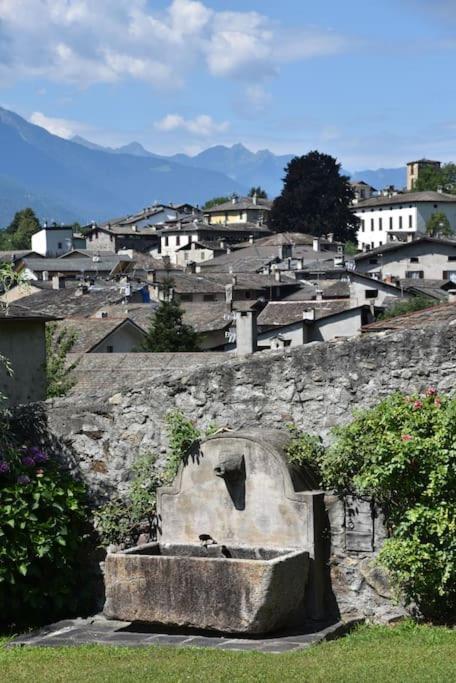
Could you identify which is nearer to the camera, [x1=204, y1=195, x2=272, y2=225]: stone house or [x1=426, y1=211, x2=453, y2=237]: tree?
[x1=426, y1=211, x2=453, y2=237]: tree

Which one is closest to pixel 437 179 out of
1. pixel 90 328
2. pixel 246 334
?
pixel 90 328

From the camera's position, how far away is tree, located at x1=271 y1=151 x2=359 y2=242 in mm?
117688

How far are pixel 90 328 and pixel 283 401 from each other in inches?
1394

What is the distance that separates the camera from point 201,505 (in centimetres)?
937

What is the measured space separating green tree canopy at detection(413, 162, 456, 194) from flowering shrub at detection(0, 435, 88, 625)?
155m

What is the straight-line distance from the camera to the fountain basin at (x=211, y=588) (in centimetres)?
836

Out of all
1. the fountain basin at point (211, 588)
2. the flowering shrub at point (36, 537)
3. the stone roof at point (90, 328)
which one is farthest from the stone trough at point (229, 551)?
the stone roof at point (90, 328)

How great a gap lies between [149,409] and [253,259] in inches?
3395

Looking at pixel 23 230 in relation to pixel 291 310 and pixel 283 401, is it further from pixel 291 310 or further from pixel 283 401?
pixel 283 401

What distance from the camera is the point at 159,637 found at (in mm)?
8680

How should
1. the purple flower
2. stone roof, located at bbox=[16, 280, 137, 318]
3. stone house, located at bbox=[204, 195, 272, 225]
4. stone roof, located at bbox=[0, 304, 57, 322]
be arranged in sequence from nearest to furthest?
1. the purple flower
2. stone roof, located at bbox=[0, 304, 57, 322]
3. stone roof, located at bbox=[16, 280, 137, 318]
4. stone house, located at bbox=[204, 195, 272, 225]

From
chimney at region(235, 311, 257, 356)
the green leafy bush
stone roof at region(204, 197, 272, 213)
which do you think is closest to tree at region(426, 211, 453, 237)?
stone roof at region(204, 197, 272, 213)

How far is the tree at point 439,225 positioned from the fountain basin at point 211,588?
116530mm

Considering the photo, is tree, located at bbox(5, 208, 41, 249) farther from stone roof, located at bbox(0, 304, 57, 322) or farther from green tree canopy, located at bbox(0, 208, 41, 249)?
stone roof, located at bbox(0, 304, 57, 322)
